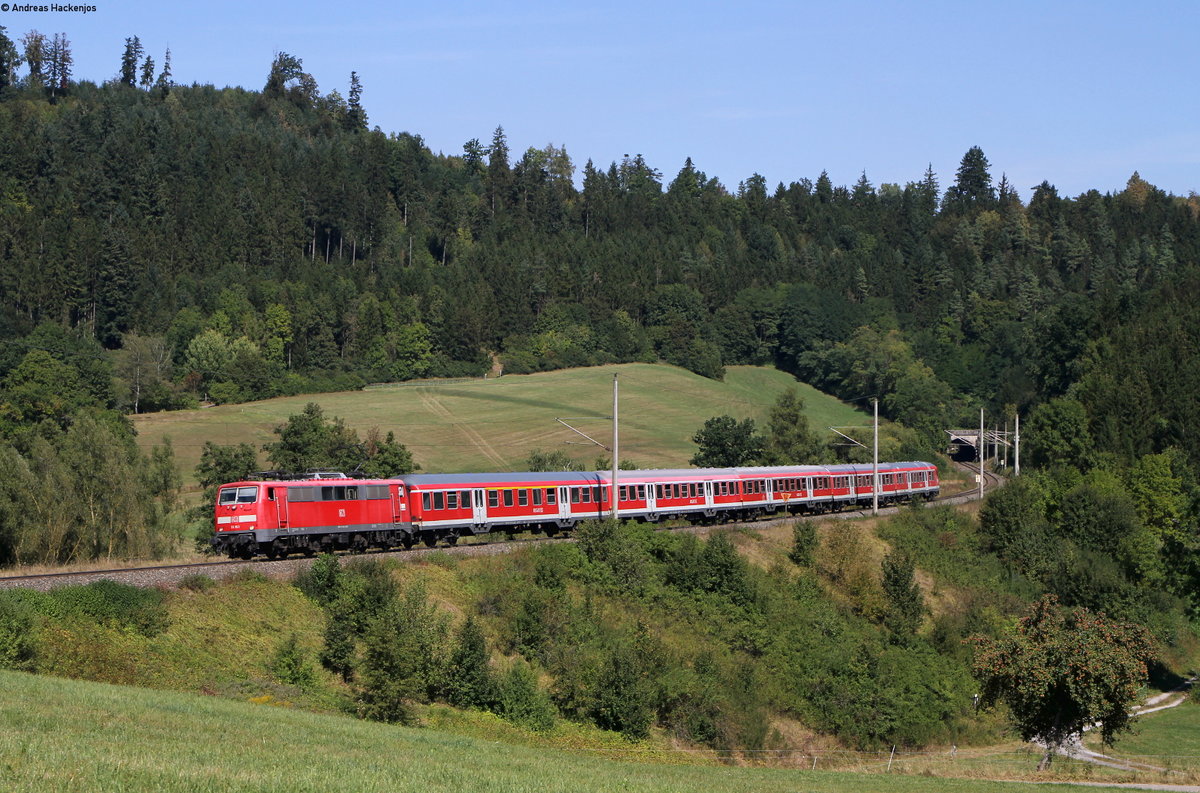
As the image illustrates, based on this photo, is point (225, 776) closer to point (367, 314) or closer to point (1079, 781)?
point (1079, 781)

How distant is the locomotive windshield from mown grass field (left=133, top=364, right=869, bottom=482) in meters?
45.5

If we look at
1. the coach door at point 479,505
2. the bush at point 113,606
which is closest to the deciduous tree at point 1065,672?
the coach door at point 479,505

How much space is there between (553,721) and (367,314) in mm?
132258

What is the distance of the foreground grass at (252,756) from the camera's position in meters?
14.8

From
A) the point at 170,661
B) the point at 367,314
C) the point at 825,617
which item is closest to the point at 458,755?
the point at 170,661

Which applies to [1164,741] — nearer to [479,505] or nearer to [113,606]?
[479,505]

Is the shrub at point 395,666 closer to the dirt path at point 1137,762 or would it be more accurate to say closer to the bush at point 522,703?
the bush at point 522,703

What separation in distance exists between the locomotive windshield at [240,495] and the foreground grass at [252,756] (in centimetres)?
1501

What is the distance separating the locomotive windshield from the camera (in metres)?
41.5

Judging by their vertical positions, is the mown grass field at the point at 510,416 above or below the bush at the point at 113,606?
above

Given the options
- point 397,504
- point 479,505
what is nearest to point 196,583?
point 397,504

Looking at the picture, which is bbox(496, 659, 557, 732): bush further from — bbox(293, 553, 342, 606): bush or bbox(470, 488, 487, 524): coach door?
bbox(470, 488, 487, 524): coach door

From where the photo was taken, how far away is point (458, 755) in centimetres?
2252

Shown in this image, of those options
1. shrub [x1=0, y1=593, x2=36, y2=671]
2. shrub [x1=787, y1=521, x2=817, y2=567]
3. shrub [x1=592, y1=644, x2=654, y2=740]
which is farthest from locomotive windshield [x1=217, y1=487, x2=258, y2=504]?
shrub [x1=787, y1=521, x2=817, y2=567]
